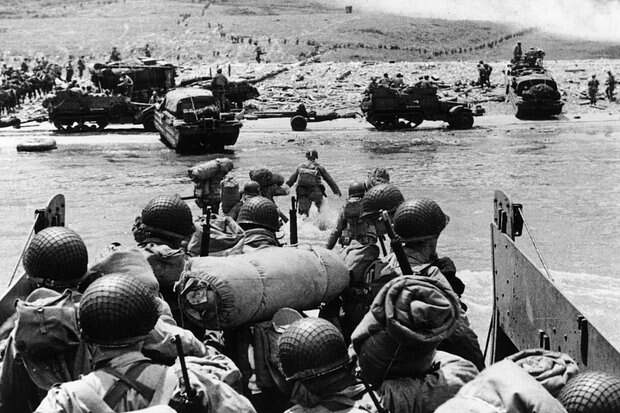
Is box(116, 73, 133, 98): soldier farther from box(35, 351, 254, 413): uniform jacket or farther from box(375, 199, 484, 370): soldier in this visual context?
box(35, 351, 254, 413): uniform jacket

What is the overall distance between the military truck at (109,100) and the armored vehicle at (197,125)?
4.80 meters

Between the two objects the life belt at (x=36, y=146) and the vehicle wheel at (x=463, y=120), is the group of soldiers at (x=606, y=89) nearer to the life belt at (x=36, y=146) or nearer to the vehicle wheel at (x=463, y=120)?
the vehicle wheel at (x=463, y=120)

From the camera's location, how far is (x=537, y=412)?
9.20 feet

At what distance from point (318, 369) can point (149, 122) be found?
91.8ft

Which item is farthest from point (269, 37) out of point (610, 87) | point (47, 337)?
point (47, 337)

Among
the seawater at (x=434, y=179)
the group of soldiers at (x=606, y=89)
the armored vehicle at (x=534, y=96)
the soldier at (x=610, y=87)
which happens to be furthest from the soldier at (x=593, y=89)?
the seawater at (x=434, y=179)

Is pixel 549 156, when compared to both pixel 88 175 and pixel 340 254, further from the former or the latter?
pixel 340 254

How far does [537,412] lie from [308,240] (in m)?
9.08

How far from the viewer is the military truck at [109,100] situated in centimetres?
3033

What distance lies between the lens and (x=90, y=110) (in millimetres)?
30703

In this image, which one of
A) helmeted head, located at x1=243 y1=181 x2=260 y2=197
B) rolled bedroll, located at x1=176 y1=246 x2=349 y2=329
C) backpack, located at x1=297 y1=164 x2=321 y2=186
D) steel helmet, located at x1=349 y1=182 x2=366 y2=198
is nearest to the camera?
rolled bedroll, located at x1=176 y1=246 x2=349 y2=329

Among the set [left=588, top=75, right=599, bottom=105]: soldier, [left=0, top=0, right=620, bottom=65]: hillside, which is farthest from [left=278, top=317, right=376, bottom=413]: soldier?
[left=0, top=0, right=620, bottom=65]: hillside

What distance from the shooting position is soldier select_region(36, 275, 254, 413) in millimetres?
3334

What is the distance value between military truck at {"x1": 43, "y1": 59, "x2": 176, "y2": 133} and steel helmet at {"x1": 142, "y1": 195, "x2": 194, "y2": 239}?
81.9ft
